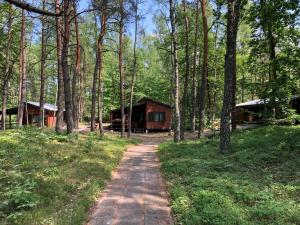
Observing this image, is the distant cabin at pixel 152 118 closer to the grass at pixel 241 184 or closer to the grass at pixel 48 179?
the grass at pixel 241 184

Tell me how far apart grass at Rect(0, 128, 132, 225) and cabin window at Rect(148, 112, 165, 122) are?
25.6 m

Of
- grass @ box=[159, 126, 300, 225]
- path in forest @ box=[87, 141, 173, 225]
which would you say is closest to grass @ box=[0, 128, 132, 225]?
path in forest @ box=[87, 141, 173, 225]

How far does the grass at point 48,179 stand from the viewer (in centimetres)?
658

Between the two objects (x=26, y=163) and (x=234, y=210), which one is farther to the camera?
(x=26, y=163)

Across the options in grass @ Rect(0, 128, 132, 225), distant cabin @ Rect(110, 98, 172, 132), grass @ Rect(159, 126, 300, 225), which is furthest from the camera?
distant cabin @ Rect(110, 98, 172, 132)

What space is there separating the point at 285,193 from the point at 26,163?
677 cm

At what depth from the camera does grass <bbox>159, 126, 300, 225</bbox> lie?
20.8 feet

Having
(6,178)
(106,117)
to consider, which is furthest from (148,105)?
(6,178)

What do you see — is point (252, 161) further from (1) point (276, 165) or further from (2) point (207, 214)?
(2) point (207, 214)

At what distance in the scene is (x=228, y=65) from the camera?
44.2 ft

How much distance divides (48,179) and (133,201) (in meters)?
2.20

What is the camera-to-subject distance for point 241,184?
28.4 feet

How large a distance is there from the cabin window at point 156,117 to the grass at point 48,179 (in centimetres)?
2558

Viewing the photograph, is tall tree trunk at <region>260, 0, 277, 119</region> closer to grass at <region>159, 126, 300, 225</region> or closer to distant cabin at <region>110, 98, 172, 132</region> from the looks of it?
grass at <region>159, 126, 300, 225</region>
